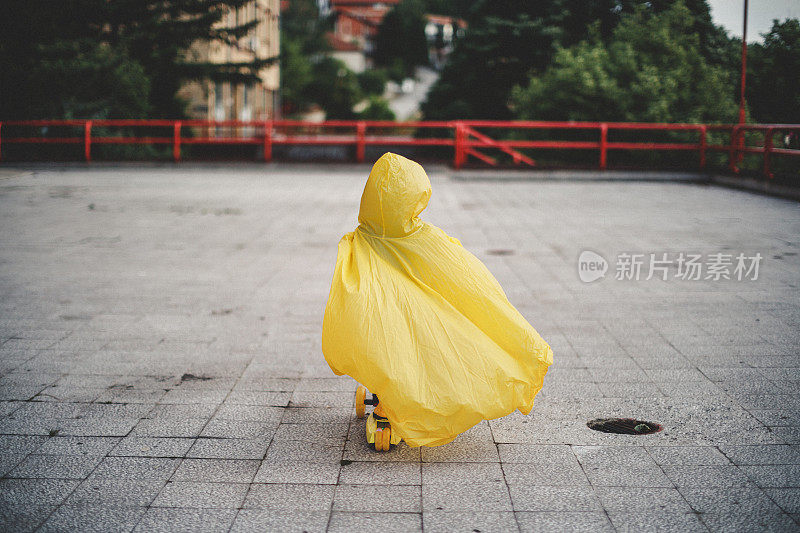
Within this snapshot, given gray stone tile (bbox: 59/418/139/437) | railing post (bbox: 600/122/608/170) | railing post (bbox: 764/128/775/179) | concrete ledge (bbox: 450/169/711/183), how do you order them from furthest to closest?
railing post (bbox: 600/122/608/170) → concrete ledge (bbox: 450/169/711/183) → railing post (bbox: 764/128/775/179) → gray stone tile (bbox: 59/418/139/437)

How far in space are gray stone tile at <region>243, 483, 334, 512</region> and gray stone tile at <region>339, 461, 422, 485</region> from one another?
0.42ft

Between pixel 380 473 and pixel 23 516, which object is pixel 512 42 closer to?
pixel 380 473

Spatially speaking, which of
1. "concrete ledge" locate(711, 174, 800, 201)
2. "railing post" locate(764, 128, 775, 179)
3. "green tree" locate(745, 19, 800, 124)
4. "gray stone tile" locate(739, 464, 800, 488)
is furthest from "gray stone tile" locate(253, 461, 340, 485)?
"railing post" locate(764, 128, 775, 179)

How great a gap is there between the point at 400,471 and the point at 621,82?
18.5m

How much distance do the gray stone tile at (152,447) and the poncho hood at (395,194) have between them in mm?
1483

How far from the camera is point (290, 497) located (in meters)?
3.02

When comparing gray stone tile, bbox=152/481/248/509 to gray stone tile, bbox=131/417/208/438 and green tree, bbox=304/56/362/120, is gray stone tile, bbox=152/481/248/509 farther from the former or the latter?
green tree, bbox=304/56/362/120

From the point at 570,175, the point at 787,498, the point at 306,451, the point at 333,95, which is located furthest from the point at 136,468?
the point at 333,95

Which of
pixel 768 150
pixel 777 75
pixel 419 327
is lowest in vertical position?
pixel 419 327

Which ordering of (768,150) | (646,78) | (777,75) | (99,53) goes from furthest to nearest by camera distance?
(99,53) < (646,78) < (768,150) < (777,75)

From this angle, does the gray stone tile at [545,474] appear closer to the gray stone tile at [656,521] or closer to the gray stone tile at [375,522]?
the gray stone tile at [656,521]

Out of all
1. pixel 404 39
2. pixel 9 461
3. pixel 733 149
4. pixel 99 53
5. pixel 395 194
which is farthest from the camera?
pixel 404 39

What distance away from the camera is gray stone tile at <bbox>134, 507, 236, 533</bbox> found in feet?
9.09

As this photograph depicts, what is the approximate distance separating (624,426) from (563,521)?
108cm
